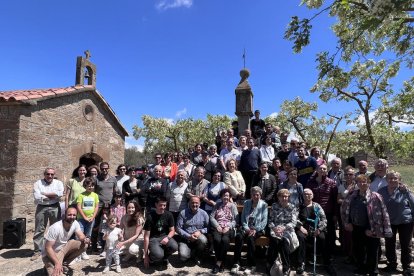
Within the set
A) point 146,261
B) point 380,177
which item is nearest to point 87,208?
point 146,261

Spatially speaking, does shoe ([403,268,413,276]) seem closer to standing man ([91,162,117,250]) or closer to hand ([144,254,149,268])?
hand ([144,254,149,268])

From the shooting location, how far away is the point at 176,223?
19.6ft

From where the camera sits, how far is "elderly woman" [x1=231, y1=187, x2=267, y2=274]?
5324 mm

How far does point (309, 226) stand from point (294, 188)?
74 centimetres

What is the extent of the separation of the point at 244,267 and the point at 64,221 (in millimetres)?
3281

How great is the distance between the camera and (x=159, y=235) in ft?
18.8

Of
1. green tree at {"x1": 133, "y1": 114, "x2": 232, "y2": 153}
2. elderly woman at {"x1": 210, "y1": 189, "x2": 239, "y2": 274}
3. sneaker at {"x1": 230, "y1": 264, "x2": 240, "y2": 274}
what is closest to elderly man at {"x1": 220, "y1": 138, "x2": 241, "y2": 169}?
elderly woman at {"x1": 210, "y1": 189, "x2": 239, "y2": 274}

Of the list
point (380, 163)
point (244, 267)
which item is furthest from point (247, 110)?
point (244, 267)

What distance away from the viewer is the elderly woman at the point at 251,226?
17.5 ft

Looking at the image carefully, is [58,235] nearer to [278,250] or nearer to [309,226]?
[278,250]

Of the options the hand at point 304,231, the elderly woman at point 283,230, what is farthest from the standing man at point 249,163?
the hand at point 304,231

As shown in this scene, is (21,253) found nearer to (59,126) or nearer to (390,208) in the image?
(59,126)

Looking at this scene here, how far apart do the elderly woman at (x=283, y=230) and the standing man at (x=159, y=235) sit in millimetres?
1819

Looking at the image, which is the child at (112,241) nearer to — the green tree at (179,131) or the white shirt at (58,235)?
the white shirt at (58,235)
